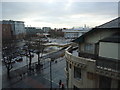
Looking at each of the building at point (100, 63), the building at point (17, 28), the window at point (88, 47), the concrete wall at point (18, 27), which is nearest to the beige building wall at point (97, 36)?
the building at point (100, 63)

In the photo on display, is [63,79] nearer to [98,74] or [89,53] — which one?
[89,53]

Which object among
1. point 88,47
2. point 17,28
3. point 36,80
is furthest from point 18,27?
point 88,47

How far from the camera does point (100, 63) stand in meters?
9.47

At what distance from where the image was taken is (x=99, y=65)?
9508 mm

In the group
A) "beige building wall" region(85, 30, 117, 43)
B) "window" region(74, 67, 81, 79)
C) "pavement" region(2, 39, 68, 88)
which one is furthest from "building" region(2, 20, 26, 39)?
"window" region(74, 67, 81, 79)

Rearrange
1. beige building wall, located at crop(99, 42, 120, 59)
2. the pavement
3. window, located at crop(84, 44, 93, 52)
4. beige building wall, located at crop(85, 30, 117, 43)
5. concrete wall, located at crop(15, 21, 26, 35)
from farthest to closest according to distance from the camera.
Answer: concrete wall, located at crop(15, 21, 26, 35) → the pavement → window, located at crop(84, 44, 93, 52) → beige building wall, located at crop(85, 30, 117, 43) → beige building wall, located at crop(99, 42, 120, 59)

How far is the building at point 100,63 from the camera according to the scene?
9.01 m

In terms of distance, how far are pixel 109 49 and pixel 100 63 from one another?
5.83 feet

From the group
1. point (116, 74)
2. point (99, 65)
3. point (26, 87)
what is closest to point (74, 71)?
point (99, 65)

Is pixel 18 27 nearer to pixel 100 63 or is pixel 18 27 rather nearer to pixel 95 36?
pixel 95 36

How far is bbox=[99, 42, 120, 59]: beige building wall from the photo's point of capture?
975 centimetres

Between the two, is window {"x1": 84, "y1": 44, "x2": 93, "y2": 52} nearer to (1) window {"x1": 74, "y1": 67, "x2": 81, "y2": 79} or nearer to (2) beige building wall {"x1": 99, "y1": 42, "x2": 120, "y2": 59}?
(2) beige building wall {"x1": 99, "y1": 42, "x2": 120, "y2": 59}

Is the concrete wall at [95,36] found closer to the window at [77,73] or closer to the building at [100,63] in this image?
the building at [100,63]

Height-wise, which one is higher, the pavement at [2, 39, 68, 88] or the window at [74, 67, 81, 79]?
the window at [74, 67, 81, 79]
